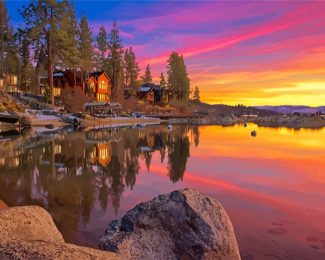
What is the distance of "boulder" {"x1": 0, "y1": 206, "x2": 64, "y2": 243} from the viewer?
13.0 feet

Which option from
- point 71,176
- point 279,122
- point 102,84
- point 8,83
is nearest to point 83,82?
point 102,84

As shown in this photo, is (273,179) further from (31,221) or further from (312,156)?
(31,221)

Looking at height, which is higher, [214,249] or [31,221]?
[31,221]

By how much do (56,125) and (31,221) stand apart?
140 ft

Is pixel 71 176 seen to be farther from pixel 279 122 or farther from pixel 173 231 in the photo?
pixel 279 122

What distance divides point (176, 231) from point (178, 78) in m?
107

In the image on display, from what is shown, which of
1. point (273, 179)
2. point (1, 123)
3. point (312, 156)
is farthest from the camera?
point (1, 123)

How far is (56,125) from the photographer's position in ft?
149

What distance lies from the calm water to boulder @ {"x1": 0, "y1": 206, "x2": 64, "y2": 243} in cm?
214

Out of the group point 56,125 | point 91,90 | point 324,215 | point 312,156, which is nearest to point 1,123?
point 56,125

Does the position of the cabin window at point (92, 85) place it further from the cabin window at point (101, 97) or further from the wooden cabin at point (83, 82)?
the cabin window at point (101, 97)

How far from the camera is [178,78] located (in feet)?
363

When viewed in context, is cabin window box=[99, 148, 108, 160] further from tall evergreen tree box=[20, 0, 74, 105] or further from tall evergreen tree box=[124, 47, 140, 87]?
tall evergreen tree box=[124, 47, 140, 87]

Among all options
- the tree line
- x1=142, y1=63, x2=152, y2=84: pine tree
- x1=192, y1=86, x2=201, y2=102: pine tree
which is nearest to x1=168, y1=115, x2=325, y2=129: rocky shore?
the tree line
